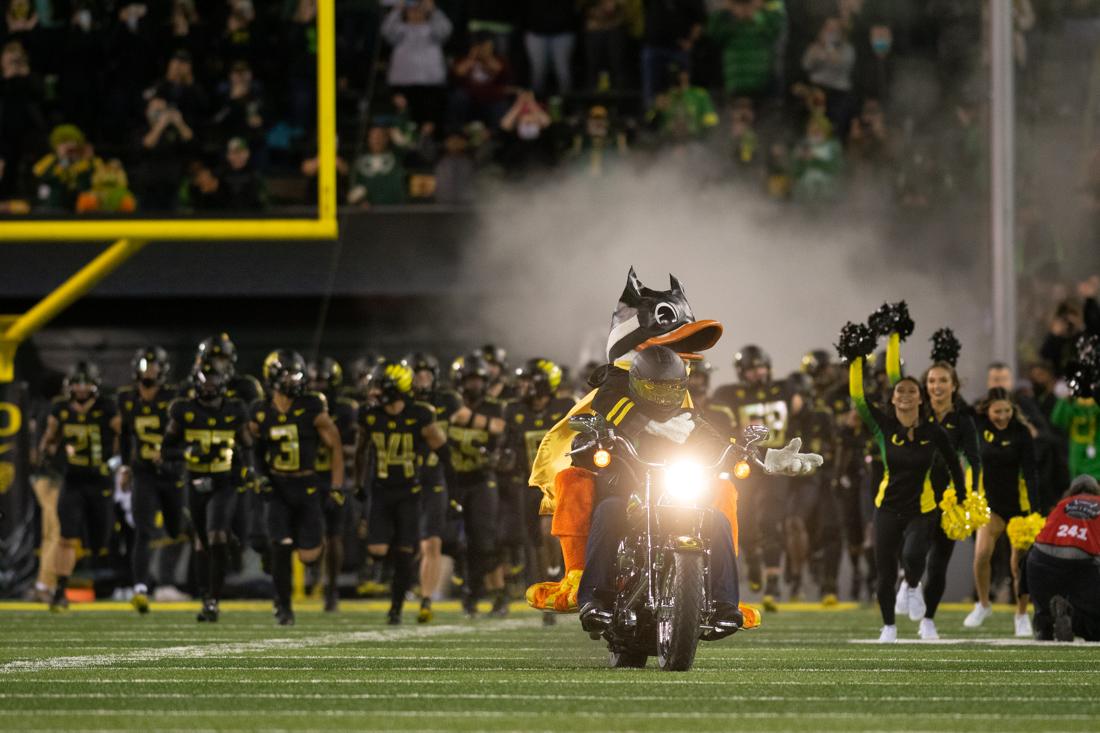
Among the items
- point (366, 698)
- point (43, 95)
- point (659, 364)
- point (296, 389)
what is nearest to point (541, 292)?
point (43, 95)

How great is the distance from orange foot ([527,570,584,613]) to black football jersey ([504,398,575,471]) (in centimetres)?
642

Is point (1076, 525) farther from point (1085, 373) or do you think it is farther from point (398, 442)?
point (398, 442)

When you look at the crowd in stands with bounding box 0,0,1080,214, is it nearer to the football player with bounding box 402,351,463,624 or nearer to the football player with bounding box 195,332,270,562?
the football player with bounding box 195,332,270,562

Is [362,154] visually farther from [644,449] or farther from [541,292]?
[644,449]

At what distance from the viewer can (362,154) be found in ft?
70.5

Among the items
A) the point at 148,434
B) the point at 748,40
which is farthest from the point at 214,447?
the point at 748,40

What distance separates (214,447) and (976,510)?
16.6 feet

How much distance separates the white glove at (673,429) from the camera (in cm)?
964

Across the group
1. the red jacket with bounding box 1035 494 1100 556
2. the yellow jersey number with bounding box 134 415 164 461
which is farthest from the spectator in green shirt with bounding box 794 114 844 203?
the red jacket with bounding box 1035 494 1100 556

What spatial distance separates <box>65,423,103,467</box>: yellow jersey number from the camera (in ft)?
57.7

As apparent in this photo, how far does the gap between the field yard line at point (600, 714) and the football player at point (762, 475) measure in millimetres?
9677

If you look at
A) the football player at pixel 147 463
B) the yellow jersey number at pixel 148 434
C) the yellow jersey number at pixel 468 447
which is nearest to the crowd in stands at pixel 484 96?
the football player at pixel 147 463

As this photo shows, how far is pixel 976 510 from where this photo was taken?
13008 millimetres

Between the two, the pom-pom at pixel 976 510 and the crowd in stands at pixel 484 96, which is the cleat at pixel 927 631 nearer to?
the pom-pom at pixel 976 510
